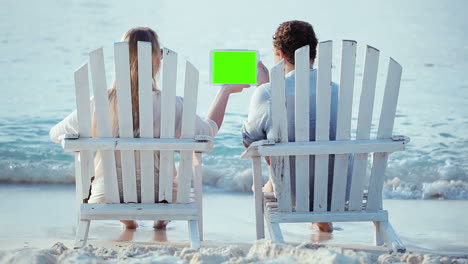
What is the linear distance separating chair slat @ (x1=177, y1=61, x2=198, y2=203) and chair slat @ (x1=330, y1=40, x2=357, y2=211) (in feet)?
2.25

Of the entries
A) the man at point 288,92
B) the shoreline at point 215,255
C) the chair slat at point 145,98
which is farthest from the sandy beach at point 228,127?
the man at point 288,92

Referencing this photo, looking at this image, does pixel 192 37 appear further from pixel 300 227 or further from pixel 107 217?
pixel 107 217

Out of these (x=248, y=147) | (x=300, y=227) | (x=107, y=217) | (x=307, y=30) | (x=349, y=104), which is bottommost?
(x=300, y=227)

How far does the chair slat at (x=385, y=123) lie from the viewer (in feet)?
11.5

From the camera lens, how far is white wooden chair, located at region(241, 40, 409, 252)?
3512 mm

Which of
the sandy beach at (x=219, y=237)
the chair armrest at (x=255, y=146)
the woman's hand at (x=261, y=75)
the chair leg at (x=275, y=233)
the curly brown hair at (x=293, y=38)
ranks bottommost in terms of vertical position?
the sandy beach at (x=219, y=237)

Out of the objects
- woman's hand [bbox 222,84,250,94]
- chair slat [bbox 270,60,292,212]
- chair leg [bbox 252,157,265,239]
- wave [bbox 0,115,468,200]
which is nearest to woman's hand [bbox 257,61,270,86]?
woman's hand [bbox 222,84,250,94]

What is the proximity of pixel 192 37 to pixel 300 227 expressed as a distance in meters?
7.38

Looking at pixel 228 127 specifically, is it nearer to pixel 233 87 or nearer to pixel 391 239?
pixel 233 87

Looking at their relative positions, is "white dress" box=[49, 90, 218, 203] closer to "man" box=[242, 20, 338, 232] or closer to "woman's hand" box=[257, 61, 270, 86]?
"man" box=[242, 20, 338, 232]

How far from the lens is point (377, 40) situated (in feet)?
38.0

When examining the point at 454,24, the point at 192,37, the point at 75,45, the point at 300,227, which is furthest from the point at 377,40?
the point at 300,227

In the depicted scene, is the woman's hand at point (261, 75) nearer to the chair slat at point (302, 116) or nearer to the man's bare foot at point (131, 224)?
the chair slat at point (302, 116)

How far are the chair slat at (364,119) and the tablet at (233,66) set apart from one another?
2.08 ft
